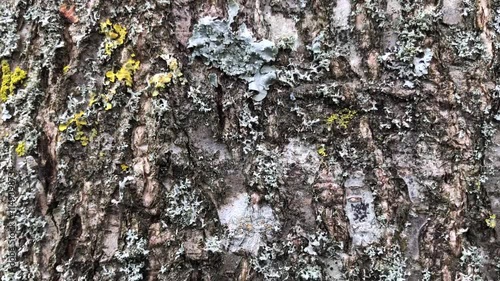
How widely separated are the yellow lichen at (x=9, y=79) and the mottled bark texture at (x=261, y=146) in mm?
80

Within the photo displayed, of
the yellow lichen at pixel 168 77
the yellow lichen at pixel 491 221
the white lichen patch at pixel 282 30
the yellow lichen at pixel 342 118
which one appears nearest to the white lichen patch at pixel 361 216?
the yellow lichen at pixel 342 118

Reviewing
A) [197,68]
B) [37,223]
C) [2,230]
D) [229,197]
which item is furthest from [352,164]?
[2,230]

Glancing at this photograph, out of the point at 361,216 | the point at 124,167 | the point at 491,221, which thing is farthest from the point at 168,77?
the point at 491,221

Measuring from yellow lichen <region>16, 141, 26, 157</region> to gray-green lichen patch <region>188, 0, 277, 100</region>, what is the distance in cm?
48

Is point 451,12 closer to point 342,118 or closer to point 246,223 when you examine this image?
point 342,118

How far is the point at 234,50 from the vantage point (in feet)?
3.84

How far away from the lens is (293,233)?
1.14m

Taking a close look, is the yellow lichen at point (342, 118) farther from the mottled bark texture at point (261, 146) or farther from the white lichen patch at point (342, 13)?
the white lichen patch at point (342, 13)

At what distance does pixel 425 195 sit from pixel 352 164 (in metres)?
0.19

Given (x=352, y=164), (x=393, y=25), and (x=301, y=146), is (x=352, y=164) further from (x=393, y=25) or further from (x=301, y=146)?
(x=393, y=25)

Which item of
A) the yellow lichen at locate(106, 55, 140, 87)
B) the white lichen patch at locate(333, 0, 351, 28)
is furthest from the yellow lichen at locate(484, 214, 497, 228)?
the yellow lichen at locate(106, 55, 140, 87)

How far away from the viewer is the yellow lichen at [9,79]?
1225mm

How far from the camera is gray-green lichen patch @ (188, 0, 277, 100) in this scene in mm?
1156

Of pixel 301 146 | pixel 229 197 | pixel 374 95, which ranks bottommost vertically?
pixel 229 197
